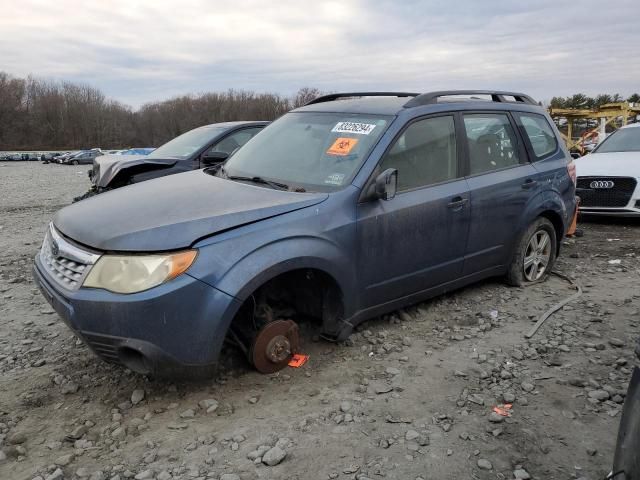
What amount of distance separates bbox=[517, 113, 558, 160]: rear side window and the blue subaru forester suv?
2cm

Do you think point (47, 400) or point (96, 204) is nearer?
point (47, 400)

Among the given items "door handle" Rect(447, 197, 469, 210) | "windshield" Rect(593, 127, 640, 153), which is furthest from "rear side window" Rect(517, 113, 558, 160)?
"windshield" Rect(593, 127, 640, 153)

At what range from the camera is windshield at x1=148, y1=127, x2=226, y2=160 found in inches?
297

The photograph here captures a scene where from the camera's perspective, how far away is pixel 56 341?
400 cm

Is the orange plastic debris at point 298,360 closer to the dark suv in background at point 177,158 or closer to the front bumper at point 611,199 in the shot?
the dark suv in background at point 177,158

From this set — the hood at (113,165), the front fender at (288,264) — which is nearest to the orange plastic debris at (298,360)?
the front fender at (288,264)

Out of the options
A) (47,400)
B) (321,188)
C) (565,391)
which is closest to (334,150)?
(321,188)

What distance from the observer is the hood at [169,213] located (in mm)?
2930

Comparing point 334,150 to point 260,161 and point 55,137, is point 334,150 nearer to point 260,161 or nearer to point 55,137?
point 260,161

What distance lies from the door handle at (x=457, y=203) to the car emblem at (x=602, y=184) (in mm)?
5057

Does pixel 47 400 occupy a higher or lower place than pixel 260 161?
lower

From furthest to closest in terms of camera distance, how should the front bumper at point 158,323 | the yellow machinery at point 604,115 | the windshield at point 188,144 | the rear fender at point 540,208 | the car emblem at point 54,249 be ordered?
the yellow machinery at point 604,115
the windshield at point 188,144
the rear fender at point 540,208
the car emblem at point 54,249
the front bumper at point 158,323

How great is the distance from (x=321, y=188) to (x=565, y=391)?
1.96 metres

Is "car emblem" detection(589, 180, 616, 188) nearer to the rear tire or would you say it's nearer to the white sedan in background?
the white sedan in background
